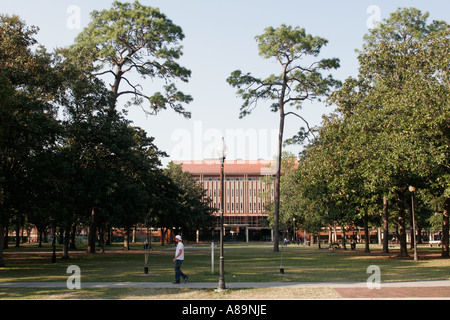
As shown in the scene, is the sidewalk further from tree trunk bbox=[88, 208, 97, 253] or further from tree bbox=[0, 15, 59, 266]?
tree trunk bbox=[88, 208, 97, 253]

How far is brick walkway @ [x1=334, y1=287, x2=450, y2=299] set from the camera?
12531 mm

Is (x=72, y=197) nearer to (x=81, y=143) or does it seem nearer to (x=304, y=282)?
(x=81, y=143)

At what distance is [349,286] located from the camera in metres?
15.1

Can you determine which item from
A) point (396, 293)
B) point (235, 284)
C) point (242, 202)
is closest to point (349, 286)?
point (396, 293)

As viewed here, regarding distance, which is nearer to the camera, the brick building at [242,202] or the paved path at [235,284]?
the paved path at [235,284]

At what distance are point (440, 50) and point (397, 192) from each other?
34.1 ft

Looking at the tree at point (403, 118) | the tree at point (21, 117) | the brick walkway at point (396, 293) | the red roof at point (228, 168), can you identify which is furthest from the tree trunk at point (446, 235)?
the red roof at point (228, 168)

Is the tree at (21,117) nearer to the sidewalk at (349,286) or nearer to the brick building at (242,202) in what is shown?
the sidewalk at (349,286)

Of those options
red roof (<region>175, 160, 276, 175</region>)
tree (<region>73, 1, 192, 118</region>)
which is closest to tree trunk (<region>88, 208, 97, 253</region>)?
tree (<region>73, 1, 192, 118</region>)

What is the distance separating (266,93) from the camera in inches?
1734

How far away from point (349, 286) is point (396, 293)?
2036 mm

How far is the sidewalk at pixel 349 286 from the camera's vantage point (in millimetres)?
12836

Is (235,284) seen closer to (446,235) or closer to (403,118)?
(403,118)
